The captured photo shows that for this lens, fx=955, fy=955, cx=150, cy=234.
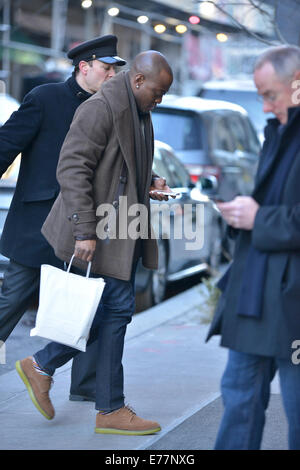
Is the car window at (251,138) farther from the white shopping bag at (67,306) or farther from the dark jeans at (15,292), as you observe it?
the white shopping bag at (67,306)

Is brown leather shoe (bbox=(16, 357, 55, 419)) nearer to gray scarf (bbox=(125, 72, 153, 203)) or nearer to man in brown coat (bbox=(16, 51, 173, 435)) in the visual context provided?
man in brown coat (bbox=(16, 51, 173, 435))

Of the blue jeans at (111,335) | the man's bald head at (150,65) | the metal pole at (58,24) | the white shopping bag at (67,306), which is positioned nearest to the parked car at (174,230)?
the blue jeans at (111,335)

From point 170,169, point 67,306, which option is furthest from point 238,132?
point 67,306

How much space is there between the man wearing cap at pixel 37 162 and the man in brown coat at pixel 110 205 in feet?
1.16

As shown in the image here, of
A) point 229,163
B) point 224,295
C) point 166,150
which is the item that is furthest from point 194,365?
point 229,163

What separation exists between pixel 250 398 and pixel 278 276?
0.49 m

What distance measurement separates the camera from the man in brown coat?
4.42 meters

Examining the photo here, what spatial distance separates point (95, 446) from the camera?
4.50 meters

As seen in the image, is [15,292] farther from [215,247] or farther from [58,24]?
[58,24]

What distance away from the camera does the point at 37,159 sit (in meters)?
5.07

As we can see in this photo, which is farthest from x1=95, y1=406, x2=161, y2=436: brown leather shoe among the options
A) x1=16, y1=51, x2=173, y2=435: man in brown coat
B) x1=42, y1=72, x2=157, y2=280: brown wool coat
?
x1=42, y1=72, x2=157, y2=280: brown wool coat

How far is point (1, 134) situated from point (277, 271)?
6.71 feet

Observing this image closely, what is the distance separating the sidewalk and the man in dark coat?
948 mm

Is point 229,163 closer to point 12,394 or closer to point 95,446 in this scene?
point 12,394
